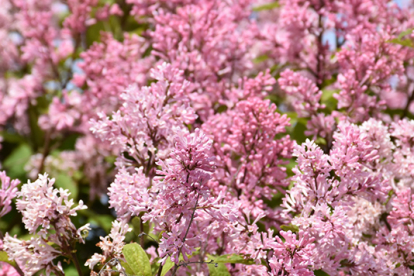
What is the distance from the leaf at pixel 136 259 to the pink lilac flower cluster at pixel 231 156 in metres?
0.02

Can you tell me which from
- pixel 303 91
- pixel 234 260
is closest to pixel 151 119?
pixel 234 260

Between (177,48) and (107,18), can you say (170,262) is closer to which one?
(177,48)

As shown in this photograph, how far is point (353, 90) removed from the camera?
2.43 metres

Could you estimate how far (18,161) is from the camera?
12.7 ft

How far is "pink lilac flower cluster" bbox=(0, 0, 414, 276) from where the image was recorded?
1.71 meters

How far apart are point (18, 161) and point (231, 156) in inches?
93.9

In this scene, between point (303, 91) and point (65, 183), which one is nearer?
point (303, 91)

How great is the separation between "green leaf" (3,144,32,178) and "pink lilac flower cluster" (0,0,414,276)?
0.05m

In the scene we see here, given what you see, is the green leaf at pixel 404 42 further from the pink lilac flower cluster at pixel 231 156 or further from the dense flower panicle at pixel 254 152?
the dense flower panicle at pixel 254 152

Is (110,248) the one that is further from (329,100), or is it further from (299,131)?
(329,100)

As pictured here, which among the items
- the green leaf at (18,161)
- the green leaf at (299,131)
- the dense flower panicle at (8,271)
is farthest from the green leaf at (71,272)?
the green leaf at (299,131)

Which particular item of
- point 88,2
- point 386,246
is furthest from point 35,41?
point 386,246

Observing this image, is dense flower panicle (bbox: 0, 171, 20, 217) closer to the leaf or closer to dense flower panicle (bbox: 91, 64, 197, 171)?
dense flower panicle (bbox: 91, 64, 197, 171)

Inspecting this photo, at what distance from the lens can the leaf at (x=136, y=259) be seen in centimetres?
170
